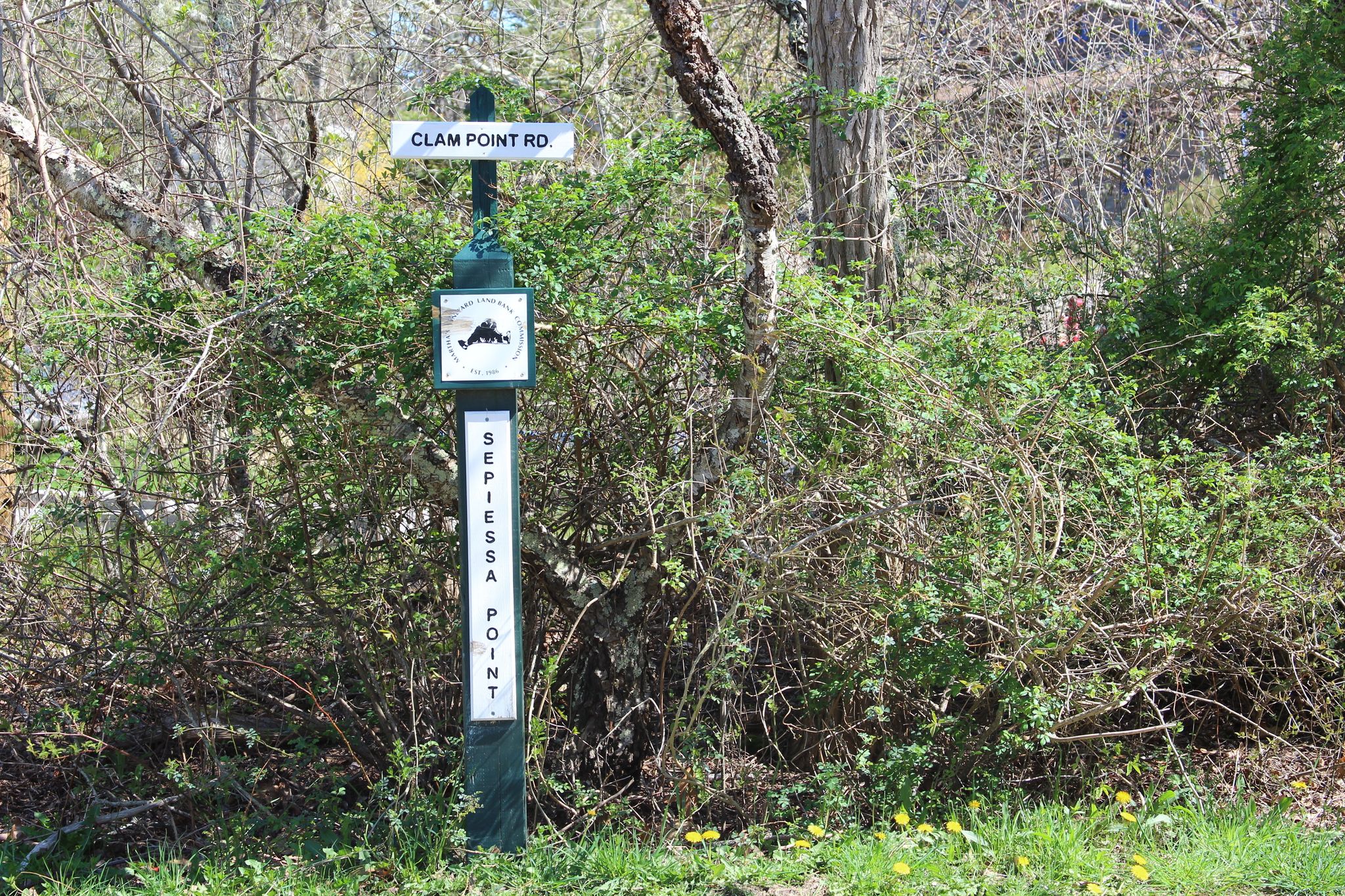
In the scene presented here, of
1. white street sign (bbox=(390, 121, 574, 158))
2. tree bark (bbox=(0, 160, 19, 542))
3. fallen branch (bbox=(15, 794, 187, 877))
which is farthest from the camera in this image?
tree bark (bbox=(0, 160, 19, 542))

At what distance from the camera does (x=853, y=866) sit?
3.98 meters

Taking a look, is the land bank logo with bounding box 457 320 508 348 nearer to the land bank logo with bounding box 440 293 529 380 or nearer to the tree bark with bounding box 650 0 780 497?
the land bank logo with bounding box 440 293 529 380

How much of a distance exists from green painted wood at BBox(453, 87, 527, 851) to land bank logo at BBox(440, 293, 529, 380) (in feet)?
0.33

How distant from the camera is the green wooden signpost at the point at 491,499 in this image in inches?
159

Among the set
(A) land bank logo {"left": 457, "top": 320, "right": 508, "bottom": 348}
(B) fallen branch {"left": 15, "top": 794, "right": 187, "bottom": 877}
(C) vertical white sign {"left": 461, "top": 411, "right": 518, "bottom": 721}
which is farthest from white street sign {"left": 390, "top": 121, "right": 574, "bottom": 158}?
(B) fallen branch {"left": 15, "top": 794, "right": 187, "bottom": 877}

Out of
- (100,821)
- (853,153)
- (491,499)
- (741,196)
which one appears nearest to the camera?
(491,499)

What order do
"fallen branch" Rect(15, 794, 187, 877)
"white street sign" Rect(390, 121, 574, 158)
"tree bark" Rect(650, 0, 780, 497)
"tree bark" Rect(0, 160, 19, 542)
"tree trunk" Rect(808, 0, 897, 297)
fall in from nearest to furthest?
1. "white street sign" Rect(390, 121, 574, 158)
2. "tree bark" Rect(650, 0, 780, 497)
3. "fallen branch" Rect(15, 794, 187, 877)
4. "tree bark" Rect(0, 160, 19, 542)
5. "tree trunk" Rect(808, 0, 897, 297)

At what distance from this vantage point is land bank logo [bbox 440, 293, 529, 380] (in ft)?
13.0

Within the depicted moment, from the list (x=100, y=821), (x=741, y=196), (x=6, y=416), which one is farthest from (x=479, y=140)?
(x=6, y=416)

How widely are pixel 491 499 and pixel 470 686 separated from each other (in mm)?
724

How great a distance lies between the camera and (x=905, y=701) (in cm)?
490

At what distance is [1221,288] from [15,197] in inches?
274

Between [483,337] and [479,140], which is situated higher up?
[479,140]

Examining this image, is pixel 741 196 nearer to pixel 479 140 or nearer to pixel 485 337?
pixel 479 140
